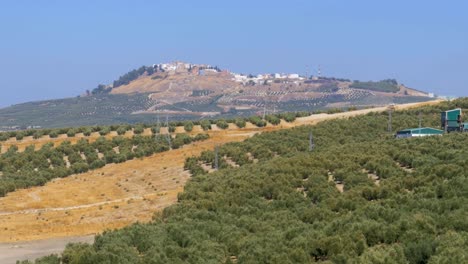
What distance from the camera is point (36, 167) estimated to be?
59562 mm

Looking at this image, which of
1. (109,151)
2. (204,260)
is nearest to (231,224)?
(204,260)

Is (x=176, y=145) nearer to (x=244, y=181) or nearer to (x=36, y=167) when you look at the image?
(x=36, y=167)

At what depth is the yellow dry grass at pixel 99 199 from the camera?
116ft

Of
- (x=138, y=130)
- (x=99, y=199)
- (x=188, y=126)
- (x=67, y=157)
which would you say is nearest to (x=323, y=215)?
(x=99, y=199)

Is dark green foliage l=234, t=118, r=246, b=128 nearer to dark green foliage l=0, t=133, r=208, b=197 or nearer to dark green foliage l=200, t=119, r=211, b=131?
dark green foliage l=200, t=119, r=211, b=131

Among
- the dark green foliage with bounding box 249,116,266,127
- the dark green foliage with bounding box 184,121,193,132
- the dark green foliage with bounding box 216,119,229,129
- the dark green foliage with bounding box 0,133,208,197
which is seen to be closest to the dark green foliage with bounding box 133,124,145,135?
the dark green foliage with bounding box 184,121,193,132

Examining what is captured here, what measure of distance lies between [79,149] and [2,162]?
24.2ft

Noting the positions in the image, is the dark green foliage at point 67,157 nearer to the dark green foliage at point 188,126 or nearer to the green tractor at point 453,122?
the dark green foliage at point 188,126

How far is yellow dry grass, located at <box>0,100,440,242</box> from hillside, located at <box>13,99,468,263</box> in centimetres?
318

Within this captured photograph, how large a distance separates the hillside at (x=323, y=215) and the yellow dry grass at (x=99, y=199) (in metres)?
3.18

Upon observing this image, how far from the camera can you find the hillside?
19.1 m

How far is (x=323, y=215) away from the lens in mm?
25938

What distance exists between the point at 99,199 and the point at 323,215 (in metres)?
22.4

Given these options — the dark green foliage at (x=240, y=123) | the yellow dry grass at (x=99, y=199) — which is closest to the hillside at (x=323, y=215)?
the yellow dry grass at (x=99, y=199)
